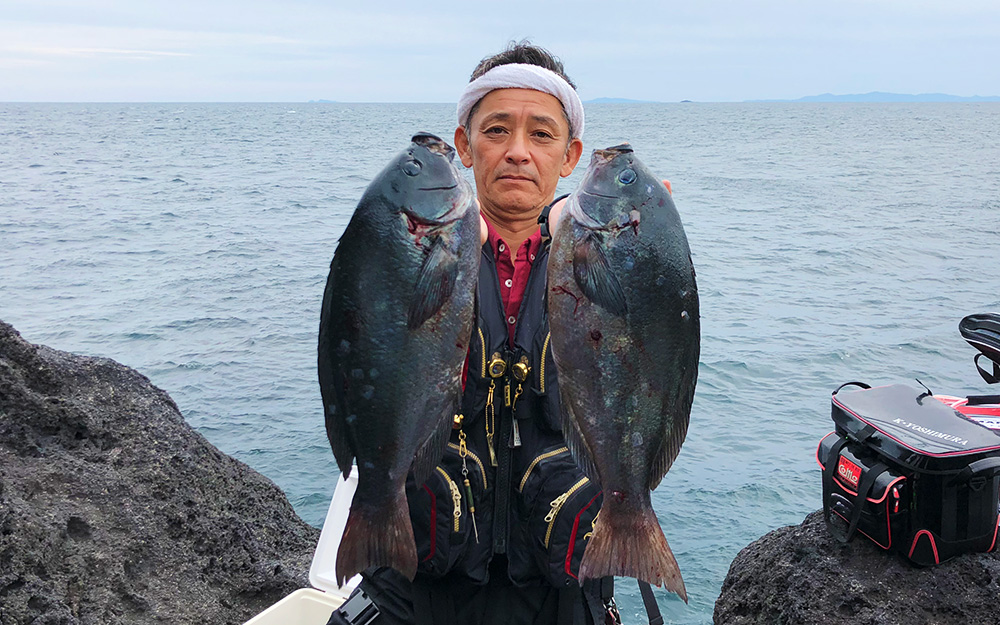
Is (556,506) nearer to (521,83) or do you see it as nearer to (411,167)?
(411,167)

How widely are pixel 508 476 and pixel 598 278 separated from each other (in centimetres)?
101

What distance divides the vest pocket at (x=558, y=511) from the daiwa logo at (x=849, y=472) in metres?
2.39

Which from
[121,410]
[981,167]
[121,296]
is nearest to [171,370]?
[121,296]

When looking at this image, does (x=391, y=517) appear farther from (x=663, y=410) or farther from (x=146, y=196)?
(x=146, y=196)

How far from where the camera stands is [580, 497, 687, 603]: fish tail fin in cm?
204

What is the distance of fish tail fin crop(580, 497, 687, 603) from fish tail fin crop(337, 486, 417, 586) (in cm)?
49

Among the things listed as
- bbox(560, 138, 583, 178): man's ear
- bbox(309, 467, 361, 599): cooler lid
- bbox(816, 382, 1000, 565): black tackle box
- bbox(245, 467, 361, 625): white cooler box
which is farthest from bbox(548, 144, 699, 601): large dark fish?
→ bbox(816, 382, 1000, 565): black tackle box

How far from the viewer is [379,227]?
198 centimetres

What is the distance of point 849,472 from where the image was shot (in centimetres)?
439

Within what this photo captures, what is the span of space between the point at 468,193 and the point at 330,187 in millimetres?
37651

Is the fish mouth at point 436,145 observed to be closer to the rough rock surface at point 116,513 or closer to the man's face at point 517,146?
the man's face at point 517,146

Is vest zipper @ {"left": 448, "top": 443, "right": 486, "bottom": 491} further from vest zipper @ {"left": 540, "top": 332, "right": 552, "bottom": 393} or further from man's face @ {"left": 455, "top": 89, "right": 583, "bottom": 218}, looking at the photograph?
man's face @ {"left": 455, "top": 89, "right": 583, "bottom": 218}

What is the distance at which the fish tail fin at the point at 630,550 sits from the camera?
6.69 feet

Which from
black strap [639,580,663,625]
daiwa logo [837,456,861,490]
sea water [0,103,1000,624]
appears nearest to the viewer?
black strap [639,580,663,625]
